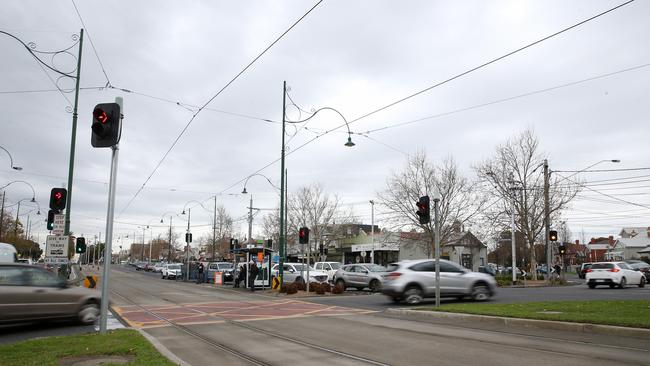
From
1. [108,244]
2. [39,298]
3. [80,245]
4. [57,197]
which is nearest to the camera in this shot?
[108,244]

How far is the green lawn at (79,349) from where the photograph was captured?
7051mm

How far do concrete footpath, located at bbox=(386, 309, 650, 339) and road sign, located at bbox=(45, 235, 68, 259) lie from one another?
1123cm

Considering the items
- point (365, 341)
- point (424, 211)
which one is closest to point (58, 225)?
point (365, 341)

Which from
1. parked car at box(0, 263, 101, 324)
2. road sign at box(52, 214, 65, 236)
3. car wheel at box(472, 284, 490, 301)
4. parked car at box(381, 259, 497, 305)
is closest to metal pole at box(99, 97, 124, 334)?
parked car at box(0, 263, 101, 324)

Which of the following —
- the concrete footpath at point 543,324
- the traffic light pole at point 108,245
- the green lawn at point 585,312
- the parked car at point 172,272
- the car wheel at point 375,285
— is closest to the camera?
the traffic light pole at point 108,245

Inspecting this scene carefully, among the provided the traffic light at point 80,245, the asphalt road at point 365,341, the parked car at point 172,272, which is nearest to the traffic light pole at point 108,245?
the asphalt road at point 365,341

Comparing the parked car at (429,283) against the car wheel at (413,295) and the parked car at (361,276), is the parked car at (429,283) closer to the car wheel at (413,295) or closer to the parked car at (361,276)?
the car wheel at (413,295)

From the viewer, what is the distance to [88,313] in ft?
42.1

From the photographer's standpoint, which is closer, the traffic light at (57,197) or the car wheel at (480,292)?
the traffic light at (57,197)

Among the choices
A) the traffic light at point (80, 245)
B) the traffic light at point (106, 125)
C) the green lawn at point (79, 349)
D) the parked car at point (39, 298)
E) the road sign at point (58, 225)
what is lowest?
the green lawn at point (79, 349)

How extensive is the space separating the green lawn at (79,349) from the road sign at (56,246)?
8.34 m

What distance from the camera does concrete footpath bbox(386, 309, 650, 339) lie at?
9.87 m

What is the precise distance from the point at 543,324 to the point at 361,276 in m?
17.6

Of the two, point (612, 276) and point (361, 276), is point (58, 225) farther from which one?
point (612, 276)
